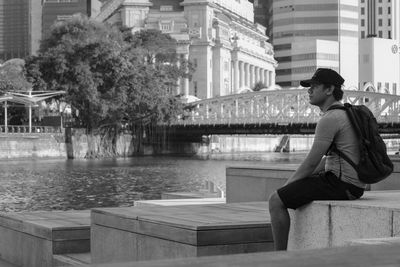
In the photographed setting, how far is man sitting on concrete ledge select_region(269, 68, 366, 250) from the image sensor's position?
8.71m

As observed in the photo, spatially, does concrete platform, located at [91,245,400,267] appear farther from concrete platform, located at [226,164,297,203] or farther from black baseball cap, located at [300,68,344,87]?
concrete platform, located at [226,164,297,203]

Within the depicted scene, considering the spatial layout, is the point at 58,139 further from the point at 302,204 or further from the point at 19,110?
the point at 302,204

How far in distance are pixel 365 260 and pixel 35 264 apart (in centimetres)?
819

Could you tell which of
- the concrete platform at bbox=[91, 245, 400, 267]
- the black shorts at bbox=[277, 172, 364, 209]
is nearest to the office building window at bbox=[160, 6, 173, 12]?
the black shorts at bbox=[277, 172, 364, 209]

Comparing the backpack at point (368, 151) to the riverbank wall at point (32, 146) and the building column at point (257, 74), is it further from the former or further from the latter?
the building column at point (257, 74)

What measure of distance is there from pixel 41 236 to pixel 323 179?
5150 millimetres

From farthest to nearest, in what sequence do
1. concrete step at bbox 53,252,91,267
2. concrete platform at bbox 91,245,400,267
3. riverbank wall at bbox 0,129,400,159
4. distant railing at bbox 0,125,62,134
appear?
distant railing at bbox 0,125,62,134
riverbank wall at bbox 0,129,400,159
concrete step at bbox 53,252,91,267
concrete platform at bbox 91,245,400,267

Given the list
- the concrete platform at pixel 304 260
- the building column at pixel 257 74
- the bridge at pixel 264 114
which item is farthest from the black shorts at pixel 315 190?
the building column at pixel 257 74

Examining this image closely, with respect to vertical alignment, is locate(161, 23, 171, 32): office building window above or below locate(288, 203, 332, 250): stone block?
above

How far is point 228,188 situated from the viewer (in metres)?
17.1

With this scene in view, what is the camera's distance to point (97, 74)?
90.2 m

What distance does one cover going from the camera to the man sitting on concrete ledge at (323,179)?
343 inches

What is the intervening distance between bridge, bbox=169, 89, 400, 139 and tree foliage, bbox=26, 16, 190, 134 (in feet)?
37.1

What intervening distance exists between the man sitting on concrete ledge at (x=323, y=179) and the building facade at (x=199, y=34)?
508ft
